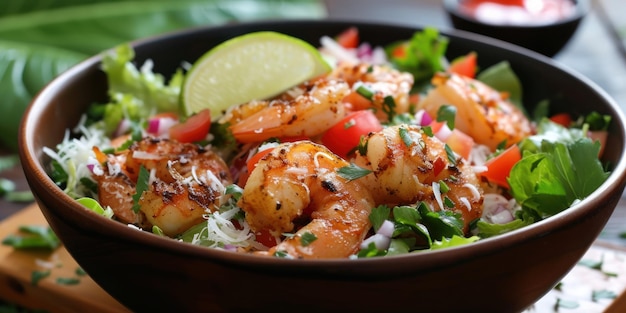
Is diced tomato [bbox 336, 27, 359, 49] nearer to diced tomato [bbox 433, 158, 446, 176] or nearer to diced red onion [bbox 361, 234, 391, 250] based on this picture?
diced tomato [bbox 433, 158, 446, 176]

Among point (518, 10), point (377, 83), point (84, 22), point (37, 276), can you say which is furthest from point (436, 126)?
point (84, 22)

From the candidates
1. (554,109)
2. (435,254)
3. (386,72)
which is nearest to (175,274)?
(435,254)

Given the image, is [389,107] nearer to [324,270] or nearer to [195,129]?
[195,129]

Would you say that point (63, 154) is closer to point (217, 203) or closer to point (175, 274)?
point (217, 203)

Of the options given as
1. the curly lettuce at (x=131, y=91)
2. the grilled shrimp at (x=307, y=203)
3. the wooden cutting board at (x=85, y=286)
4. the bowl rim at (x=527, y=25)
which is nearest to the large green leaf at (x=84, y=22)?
the bowl rim at (x=527, y=25)

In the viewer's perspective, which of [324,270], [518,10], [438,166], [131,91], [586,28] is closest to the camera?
[324,270]

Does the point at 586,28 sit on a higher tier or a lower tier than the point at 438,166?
lower
